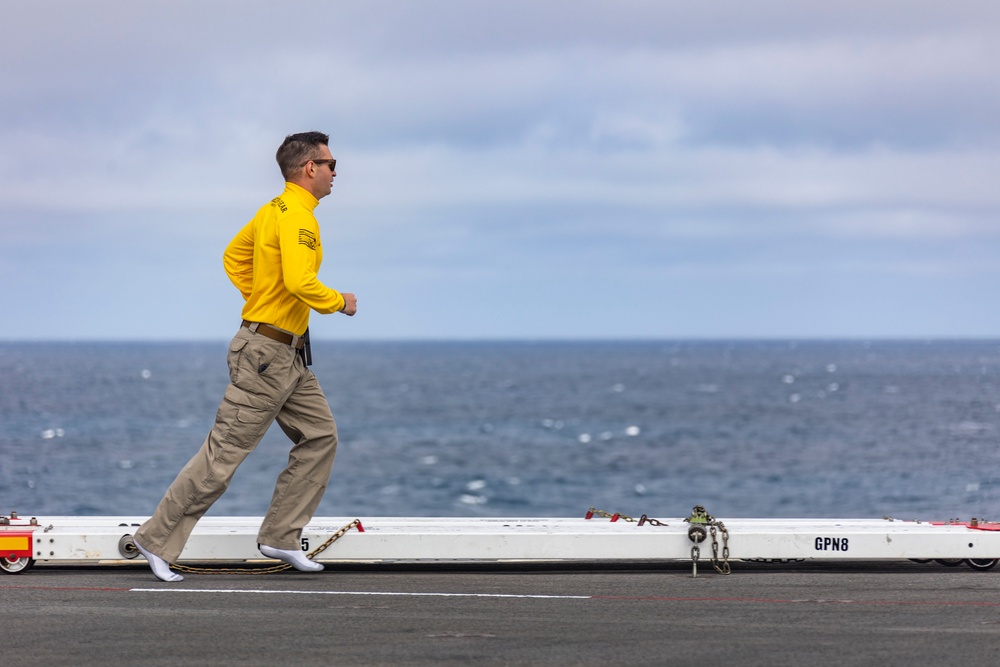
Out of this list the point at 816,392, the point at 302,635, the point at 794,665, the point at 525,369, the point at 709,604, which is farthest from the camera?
the point at 525,369

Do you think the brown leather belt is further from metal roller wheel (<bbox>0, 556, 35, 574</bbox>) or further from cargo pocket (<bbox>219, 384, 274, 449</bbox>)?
metal roller wheel (<bbox>0, 556, 35, 574</bbox>)

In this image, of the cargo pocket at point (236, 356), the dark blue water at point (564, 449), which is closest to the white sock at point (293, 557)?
the cargo pocket at point (236, 356)

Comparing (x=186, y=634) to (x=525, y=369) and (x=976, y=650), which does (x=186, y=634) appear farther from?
(x=525, y=369)

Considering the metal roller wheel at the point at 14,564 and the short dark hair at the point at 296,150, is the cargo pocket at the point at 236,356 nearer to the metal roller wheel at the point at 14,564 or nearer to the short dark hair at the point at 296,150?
the short dark hair at the point at 296,150

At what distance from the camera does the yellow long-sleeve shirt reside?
21.4 feet

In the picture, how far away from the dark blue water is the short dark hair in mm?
33886

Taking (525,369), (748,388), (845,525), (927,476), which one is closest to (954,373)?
(748,388)

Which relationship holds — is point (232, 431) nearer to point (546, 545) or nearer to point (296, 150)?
point (296, 150)

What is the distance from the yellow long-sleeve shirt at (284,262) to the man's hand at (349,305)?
0.05 metres

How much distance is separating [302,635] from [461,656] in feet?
2.53

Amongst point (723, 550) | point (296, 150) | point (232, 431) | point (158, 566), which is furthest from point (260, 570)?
point (723, 550)

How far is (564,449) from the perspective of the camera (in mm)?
61844

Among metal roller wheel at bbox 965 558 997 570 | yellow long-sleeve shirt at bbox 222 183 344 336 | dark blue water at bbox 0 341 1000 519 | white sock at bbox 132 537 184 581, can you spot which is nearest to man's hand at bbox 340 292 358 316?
yellow long-sleeve shirt at bbox 222 183 344 336

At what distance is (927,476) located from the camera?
159 ft
